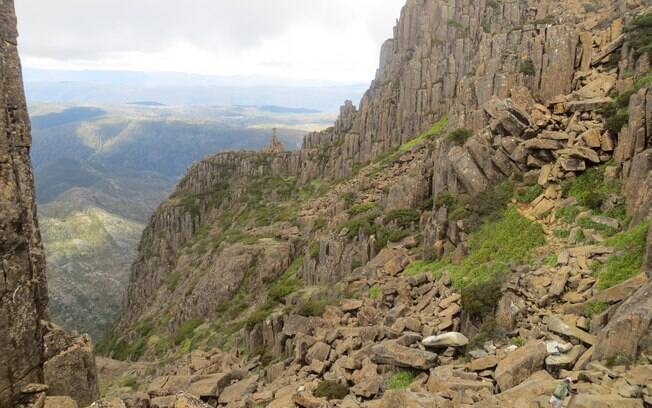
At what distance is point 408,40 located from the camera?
107 metres

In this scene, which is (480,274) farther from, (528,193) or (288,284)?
(288,284)

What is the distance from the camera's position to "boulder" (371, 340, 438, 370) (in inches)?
787

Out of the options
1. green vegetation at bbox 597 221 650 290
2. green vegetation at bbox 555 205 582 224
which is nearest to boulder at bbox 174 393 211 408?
green vegetation at bbox 597 221 650 290

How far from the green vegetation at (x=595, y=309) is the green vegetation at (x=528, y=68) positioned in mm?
31183

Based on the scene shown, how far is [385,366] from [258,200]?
88.7 m

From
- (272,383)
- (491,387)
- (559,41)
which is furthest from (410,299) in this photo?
(559,41)

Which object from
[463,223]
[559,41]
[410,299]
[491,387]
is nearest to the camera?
[491,387]

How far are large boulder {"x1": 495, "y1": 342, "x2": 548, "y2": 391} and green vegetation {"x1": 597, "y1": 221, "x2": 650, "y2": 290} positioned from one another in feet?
15.9

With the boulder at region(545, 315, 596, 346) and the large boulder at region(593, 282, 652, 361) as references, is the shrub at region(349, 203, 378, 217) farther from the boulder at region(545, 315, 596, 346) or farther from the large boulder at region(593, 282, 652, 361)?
the large boulder at region(593, 282, 652, 361)

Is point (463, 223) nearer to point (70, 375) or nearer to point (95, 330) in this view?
point (70, 375)

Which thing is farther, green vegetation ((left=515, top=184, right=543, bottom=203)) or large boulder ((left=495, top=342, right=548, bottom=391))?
green vegetation ((left=515, top=184, right=543, bottom=203))

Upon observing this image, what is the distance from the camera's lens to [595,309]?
60.4 feet

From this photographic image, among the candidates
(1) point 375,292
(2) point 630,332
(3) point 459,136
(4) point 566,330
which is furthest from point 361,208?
(2) point 630,332

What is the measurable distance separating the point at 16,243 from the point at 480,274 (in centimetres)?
2048
